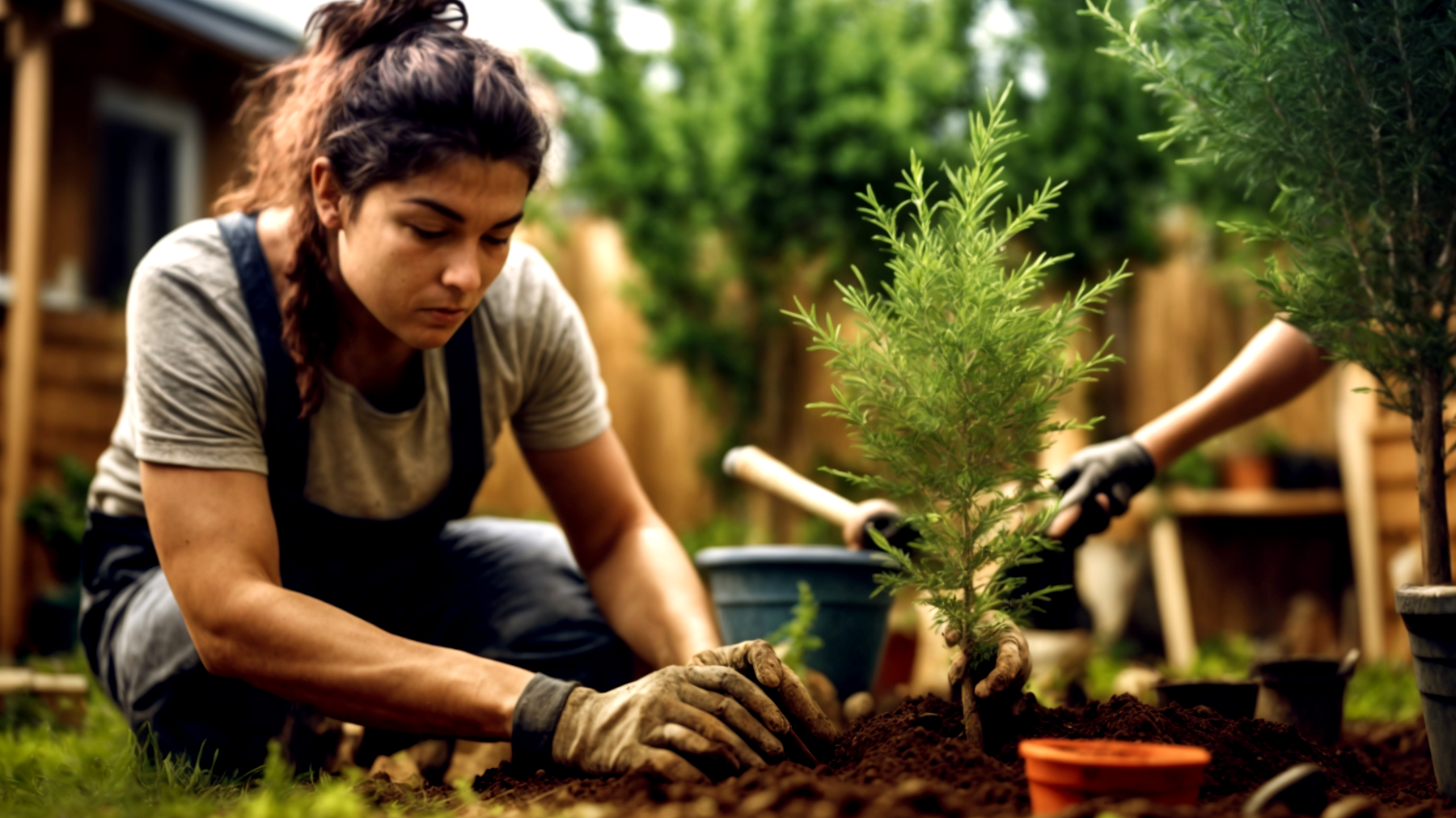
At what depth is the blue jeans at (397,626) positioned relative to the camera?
8.39ft

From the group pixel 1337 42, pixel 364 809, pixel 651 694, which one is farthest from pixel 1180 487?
pixel 364 809

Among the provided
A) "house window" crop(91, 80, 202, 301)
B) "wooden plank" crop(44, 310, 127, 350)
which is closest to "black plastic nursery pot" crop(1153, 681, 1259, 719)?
"wooden plank" crop(44, 310, 127, 350)

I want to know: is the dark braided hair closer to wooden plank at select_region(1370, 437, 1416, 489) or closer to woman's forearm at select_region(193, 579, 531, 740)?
woman's forearm at select_region(193, 579, 531, 740)

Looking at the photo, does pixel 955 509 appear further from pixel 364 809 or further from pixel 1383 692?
Answer: pixel 1383 692

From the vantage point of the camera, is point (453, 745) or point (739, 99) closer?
point (453, 745)

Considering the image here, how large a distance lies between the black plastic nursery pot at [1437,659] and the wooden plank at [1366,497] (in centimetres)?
385

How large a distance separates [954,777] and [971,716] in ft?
0.81

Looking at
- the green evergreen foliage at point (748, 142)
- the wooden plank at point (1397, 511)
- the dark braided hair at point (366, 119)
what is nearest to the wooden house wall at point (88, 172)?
the green evergreen foliage at point (748, 142)

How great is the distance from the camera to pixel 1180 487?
21.8 ft

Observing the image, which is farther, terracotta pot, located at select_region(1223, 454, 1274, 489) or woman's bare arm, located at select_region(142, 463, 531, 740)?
terracotta pot, located at select_region(1223, 454, 1274, 489)

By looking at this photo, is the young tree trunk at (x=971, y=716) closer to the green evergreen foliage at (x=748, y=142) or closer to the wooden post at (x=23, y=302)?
the green evergreen foliage at (x=748, y=142)

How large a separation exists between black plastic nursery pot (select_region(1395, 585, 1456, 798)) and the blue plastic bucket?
127cm

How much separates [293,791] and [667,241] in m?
5.88

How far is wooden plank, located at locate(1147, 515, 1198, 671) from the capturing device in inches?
249
